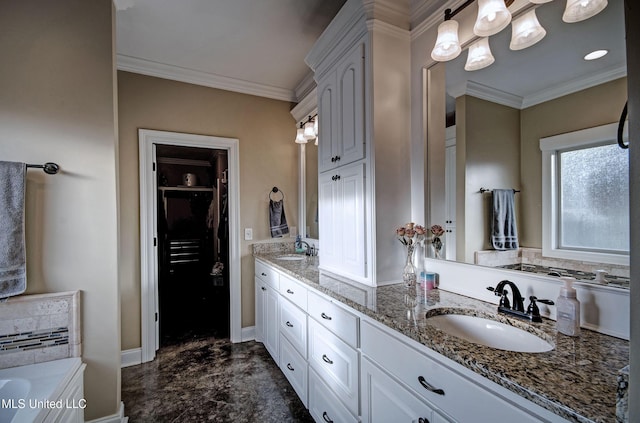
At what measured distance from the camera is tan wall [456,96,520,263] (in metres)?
1.34

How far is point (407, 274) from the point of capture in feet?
5.36

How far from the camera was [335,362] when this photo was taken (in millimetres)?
1561

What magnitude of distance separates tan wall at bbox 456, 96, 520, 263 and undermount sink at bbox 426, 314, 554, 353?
35 centimetres

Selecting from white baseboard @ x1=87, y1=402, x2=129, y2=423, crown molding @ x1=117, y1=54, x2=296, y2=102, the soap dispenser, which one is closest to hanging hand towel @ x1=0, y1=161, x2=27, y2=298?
white baseboard @ x1=87, y1=402, x2=129, y2=423

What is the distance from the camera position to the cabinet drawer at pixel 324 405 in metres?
1.49

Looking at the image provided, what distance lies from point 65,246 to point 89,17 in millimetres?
1406

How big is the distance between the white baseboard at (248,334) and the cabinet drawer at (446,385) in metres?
2.12

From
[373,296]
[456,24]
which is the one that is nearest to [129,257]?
[373,296]

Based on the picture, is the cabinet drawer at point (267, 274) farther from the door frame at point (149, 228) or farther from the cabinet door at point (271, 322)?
the door frame at point (149, 228)

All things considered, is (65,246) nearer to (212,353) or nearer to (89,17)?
(89,17)

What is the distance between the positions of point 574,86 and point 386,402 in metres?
1.47

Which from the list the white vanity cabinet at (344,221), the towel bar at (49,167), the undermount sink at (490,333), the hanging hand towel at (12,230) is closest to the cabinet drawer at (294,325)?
the white vanity cabinet at (344,221)

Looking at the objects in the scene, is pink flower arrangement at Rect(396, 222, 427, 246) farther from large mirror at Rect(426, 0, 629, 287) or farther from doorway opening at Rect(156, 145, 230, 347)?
doorway opening at Rect(156, 145, 230, 347)

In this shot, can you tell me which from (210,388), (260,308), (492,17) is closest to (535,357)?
(492,17)
